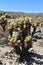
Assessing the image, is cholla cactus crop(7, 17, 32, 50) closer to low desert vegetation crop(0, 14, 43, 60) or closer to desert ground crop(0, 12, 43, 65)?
low desert vegetation crop(0, 14, 43, 60)

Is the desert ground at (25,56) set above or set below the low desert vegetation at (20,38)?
below

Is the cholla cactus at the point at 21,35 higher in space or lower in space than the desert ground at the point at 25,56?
higher

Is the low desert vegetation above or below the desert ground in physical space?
above

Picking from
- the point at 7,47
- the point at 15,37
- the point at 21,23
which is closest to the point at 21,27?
the point at 21,23

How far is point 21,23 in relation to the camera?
1527cm

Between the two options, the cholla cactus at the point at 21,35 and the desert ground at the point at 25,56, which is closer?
the desert ground at the point at 25,56

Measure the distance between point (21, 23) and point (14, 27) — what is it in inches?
28.4

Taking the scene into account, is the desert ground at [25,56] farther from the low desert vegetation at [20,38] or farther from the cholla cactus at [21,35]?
the cholla cactus at [21,35]

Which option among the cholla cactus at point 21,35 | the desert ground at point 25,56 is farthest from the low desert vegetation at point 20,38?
the desert ground at point 25,56

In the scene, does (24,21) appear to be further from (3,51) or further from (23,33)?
(3,51)

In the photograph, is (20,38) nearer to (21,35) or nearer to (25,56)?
(21,35)

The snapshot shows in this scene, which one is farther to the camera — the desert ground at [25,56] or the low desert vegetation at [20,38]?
the low desert vegetation at [20,38]

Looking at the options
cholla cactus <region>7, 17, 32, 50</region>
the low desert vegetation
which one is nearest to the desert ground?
the low desert vegetation

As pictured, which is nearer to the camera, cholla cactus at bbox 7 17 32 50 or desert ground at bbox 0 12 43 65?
desert ground at bbox 0 12 43 65
